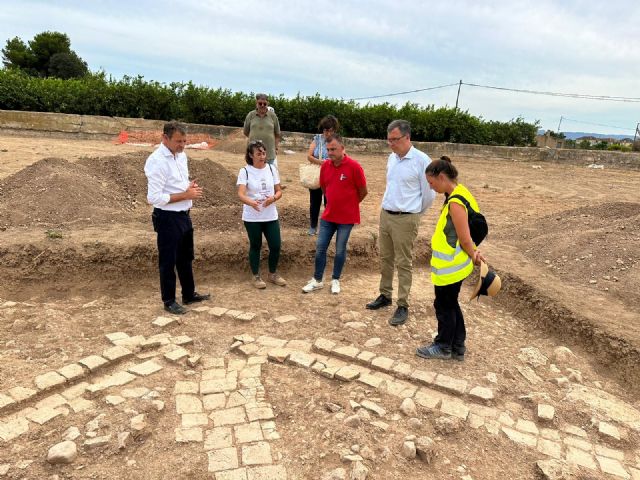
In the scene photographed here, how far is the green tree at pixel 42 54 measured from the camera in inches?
1422

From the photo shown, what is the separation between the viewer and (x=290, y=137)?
1780 cm

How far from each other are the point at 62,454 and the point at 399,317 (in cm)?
316

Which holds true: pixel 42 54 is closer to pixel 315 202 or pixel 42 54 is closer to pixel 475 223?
pixel 315 202

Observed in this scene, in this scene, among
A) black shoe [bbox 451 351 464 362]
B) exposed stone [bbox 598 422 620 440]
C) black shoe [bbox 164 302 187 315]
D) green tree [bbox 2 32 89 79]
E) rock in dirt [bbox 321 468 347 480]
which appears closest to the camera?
rock in dirt [bbox 321 468 347 480]

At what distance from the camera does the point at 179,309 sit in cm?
491

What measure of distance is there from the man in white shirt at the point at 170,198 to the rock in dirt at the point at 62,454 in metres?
2.09

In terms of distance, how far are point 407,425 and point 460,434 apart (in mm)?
369

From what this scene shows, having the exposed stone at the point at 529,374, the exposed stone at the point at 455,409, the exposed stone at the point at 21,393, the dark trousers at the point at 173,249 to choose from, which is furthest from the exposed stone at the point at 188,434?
the exposed stone at the point at 529,374

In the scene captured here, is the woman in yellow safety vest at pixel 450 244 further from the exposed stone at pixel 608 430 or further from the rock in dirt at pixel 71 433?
the rock in dirt at pixel 71 433

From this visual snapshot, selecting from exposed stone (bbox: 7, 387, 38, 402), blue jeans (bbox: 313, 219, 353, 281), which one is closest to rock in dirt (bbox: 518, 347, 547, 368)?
blue jeans (bbox: 313, 219, 353, 281)

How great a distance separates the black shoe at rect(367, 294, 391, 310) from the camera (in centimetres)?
519

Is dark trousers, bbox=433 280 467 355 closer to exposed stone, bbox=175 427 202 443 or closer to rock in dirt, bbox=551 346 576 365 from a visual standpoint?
rock in dirt, bbox=551 346 576 365

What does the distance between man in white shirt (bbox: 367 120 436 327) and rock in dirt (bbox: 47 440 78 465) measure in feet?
9.87

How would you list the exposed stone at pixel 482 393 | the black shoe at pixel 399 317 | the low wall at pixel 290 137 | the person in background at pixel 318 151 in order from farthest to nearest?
1. the low wall at pixel 290 137
2. the person in background at pixel 318 151
3. the black shoe at pixel 399 317
4. the exposed stone at pixel 482 393
